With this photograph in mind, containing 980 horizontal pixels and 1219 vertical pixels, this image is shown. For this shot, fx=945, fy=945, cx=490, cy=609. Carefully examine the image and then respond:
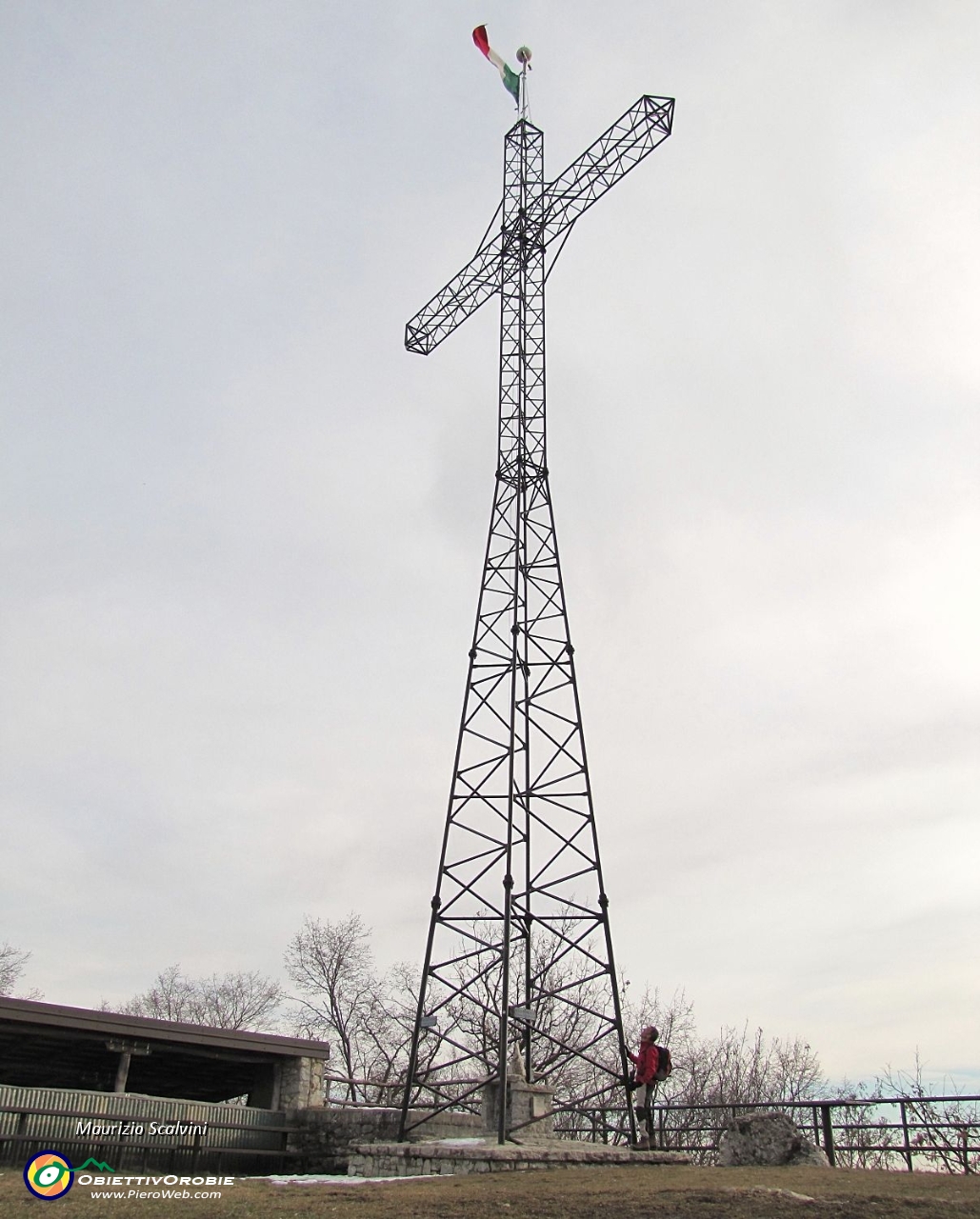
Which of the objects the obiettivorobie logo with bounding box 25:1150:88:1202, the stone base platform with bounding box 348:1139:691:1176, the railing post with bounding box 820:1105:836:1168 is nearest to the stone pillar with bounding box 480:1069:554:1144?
the stone base platform with bounding box 348:1139:691:1176

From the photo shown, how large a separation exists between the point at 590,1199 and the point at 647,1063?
5.94 metres

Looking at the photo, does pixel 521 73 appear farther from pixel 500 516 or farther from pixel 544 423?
pixel 500 516

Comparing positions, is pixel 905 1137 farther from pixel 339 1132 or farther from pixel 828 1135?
pixel 339 1132

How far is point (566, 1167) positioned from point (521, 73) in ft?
77.3

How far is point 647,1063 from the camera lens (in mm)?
13883

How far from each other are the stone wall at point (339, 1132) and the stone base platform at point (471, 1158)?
234 centimetres

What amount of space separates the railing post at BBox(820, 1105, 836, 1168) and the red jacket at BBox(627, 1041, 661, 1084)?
2406mm

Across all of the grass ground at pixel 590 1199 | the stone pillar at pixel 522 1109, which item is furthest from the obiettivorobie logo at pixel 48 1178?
the stone pillar at pixel 522 1109

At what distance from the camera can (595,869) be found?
16156 mm

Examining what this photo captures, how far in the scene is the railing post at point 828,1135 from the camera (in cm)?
1213

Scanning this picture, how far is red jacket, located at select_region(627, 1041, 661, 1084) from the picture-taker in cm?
1375

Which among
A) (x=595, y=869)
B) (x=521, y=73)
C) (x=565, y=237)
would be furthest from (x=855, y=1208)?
(x=521, y=73)

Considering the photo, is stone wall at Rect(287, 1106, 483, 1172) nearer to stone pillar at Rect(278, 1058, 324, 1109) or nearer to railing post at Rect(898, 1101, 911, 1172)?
stone pillar at Rect(278, 1058, 324, 1109)

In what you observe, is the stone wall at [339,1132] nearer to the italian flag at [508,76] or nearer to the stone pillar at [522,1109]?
the stone pillar at [522,1109]
